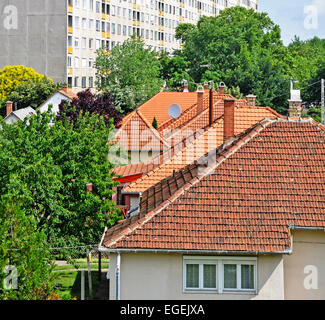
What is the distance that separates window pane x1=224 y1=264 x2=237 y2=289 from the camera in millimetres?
15031

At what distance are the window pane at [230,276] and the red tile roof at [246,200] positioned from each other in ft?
1.77

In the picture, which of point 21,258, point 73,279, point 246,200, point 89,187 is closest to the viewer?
point 246,200

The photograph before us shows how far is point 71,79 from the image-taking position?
258ft

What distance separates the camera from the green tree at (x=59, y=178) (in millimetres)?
24922

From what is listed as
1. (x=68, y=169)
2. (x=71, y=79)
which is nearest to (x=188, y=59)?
(x=71, y=79)

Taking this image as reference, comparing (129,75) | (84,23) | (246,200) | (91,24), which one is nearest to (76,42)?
(84,23)

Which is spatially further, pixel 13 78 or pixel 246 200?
Answer: pixel 13 78

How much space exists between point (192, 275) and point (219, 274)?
52 centimetres

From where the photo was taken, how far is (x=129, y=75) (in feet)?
217

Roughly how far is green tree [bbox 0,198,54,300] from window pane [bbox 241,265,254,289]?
4335 millimetres

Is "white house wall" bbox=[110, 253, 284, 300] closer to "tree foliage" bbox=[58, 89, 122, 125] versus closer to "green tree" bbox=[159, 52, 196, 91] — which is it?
"tree foliage" bbox=[58, 89, 122, 125]

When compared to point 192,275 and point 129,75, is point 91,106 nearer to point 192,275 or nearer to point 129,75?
point 129,75

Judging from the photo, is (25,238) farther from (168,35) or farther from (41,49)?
(168,35)
